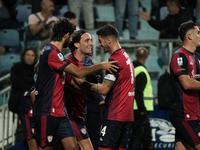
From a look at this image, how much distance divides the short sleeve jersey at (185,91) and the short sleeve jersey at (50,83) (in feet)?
4.68

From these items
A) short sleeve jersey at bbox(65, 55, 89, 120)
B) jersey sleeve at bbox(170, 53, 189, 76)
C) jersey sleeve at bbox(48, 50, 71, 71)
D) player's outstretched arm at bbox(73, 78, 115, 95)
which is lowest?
short sleeve jersey at bbox(65, 55, 89, 120)

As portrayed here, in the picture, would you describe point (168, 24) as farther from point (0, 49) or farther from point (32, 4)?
point (0, 49)

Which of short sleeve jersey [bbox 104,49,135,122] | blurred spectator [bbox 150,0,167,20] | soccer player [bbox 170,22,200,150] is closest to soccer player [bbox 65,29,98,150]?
short sleeve jersey [bbox 104,49,135,122]

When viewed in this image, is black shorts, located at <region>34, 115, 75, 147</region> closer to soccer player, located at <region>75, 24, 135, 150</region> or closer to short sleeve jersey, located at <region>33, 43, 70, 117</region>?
short sleeve jersey, located at <region>33, 43, 70, 117</region>

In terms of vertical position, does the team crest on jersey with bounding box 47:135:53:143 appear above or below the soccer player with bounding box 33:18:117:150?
below

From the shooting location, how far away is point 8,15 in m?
9.18

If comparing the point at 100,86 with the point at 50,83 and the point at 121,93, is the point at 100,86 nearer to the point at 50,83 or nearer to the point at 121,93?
the point at 121,93

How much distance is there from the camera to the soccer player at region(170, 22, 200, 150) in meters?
4.48

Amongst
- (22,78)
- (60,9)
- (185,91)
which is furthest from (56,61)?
(60,9)

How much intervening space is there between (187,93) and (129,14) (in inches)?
197

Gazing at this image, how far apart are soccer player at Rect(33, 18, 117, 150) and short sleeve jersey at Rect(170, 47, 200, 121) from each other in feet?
2.94

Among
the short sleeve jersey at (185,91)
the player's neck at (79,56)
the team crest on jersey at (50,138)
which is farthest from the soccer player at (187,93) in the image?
the team crest on jersey at (50,138)

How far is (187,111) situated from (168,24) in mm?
4537

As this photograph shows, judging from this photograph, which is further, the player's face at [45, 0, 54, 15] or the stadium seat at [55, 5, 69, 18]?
the stadium seat at [55, 5, 69, 18]
